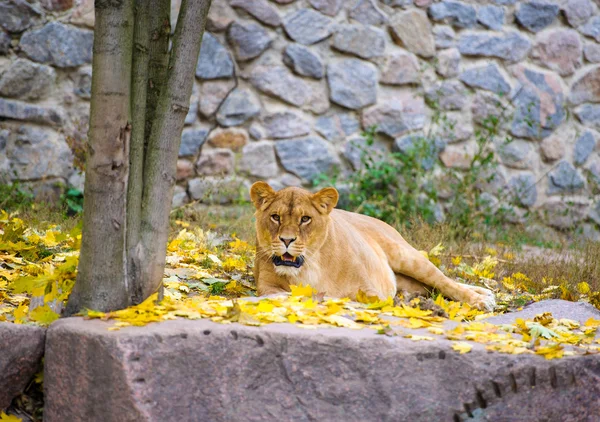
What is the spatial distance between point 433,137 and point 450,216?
0.85 m

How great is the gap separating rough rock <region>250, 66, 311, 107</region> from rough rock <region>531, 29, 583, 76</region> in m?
2.71

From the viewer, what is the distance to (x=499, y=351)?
2.98m

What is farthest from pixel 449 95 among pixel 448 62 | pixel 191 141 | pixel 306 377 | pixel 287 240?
pixel 306 377

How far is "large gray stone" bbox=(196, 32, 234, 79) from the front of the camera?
7.21 metres

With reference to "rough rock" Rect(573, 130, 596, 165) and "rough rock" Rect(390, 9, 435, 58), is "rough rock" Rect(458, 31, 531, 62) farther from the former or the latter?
"rough rock" Rect(573, 130, 596, 165)

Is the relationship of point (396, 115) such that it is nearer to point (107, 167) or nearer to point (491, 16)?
point (491, 16)

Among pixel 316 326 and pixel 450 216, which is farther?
pixel 450 216

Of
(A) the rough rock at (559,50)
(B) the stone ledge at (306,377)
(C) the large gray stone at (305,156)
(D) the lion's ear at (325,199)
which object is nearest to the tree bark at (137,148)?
(B) the stone ledge at (306,377)

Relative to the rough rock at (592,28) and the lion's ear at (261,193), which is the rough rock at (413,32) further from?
the lion's ear at (261,193)

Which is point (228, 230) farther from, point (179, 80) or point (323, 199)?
point (179, 80)

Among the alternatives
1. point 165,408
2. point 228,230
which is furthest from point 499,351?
point 228,230

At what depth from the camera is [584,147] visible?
28.0 feet

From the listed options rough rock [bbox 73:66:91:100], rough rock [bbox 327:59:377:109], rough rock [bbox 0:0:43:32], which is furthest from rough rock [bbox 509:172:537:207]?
rough rock [bbox 0:0:43:32]

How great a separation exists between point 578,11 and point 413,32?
2.02 meters
